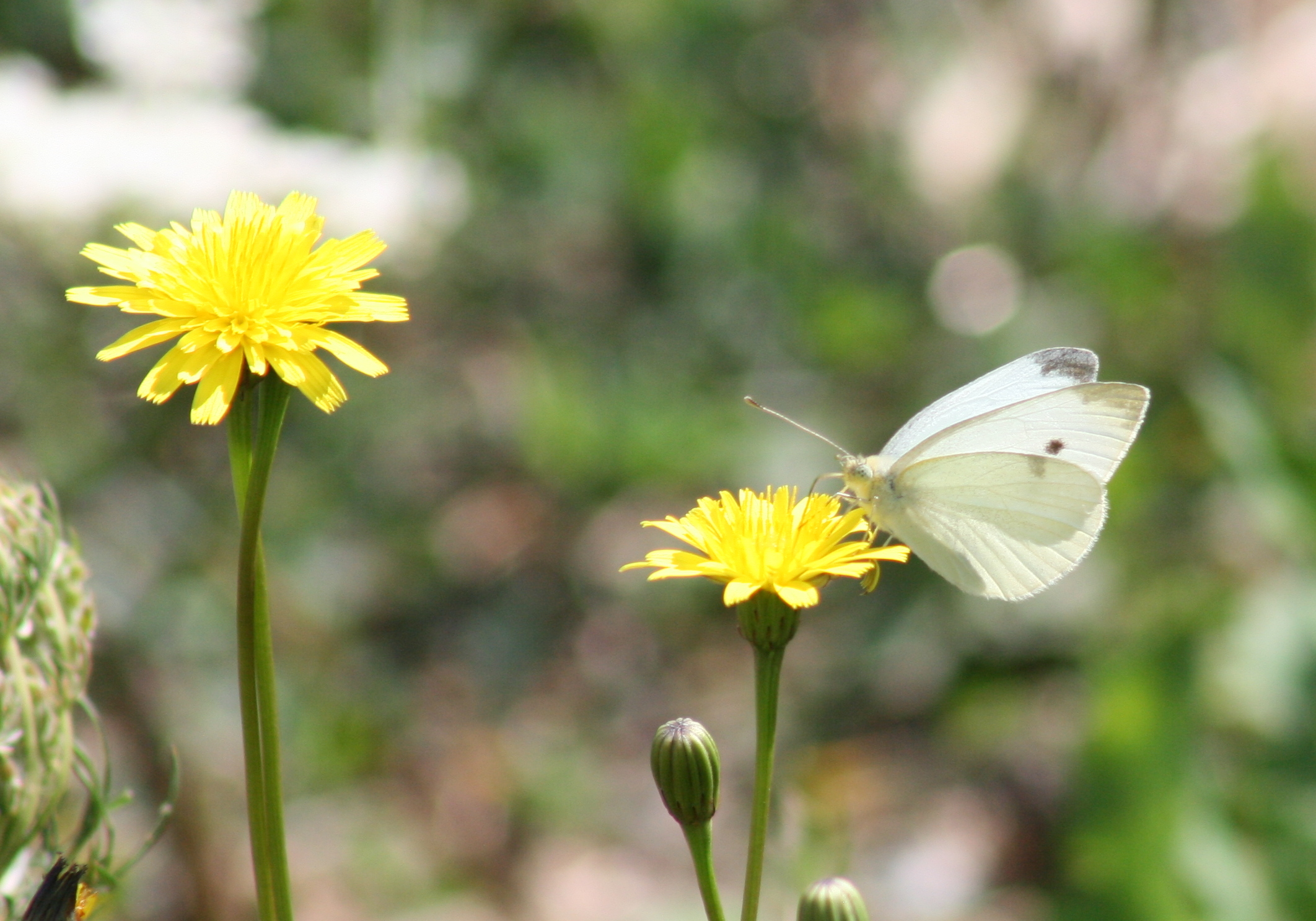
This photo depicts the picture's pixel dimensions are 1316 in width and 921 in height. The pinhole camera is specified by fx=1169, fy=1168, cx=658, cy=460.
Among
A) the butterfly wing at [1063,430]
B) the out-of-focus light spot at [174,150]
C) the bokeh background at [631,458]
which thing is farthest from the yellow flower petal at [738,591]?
the out-of-focus light spot at [174,150]

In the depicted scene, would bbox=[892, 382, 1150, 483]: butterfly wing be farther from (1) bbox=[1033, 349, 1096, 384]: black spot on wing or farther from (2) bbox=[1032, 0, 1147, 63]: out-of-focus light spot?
(2) bbox=[1032, 0, 1147, 63]: out-of-focus light spot

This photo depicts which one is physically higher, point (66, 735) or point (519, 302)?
point (519, 302)

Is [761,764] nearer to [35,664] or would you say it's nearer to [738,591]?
[738,591]

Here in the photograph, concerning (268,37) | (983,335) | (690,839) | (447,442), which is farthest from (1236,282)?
(690,839)

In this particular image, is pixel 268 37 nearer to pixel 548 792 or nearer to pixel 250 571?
pixel 548 792

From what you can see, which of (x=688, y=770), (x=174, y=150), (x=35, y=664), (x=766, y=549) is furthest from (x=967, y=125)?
(x=35, y=664)

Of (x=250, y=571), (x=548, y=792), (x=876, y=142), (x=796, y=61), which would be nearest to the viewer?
(x=250, y=571)

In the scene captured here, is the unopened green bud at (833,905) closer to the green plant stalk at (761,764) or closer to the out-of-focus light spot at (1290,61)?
the green plant stalk at (761,764)
